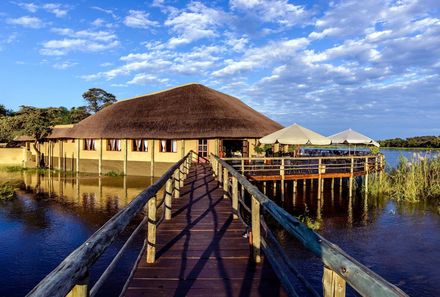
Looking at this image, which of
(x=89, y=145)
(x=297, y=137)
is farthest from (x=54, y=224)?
(x=89, y=145)

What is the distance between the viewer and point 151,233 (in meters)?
4.66

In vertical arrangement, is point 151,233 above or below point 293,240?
above

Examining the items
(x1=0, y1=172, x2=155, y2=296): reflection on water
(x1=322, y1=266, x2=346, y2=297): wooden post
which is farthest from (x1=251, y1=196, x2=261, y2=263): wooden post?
(x1=0, y1=172, x2=155, y2=296): reflection on water

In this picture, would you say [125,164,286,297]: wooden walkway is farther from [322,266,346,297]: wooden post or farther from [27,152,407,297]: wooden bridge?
[322,266,346,297]: wooden post

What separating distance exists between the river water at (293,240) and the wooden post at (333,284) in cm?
627

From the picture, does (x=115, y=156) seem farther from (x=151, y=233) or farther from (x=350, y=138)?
(x=151, y=233)

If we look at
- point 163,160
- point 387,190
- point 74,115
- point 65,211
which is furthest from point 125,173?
point 74,115

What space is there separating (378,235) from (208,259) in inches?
Result: 387

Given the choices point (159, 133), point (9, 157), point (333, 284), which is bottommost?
point (9, 157)

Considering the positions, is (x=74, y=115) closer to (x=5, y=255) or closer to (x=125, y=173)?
(x=125, y=173)

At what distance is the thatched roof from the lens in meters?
25.3

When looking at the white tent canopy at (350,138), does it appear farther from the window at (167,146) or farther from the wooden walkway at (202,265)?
the wooden walkway at (202,265)

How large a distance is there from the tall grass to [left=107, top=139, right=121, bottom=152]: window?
19874mm

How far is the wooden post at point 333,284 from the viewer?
2.01m
